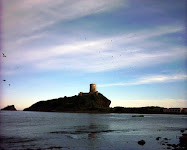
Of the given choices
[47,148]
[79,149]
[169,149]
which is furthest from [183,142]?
[47,148]

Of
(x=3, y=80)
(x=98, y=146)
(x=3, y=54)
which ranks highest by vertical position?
(x=3, y=54)

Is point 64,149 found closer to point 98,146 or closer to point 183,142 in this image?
point 98,146

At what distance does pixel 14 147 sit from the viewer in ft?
117

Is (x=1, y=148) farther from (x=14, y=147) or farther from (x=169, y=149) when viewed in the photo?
(x=169, y=149)

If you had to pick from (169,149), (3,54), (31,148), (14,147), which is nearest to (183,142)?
(169,149)

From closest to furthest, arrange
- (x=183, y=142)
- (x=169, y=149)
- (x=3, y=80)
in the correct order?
(x=169, y=149) → (x=183, y=142) → (x=3, y=80)

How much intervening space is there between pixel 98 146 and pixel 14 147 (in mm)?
13541

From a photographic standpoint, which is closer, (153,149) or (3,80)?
(153,149)

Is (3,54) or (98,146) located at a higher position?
(3,54)

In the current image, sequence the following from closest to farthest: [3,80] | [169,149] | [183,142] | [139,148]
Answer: [169,149], [139,148], [183,142], [3,80]

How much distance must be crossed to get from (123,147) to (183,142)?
11.0 m

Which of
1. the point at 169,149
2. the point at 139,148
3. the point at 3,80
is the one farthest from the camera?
the point at 3,80

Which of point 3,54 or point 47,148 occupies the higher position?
point 3,54

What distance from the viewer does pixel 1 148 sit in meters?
34.4
